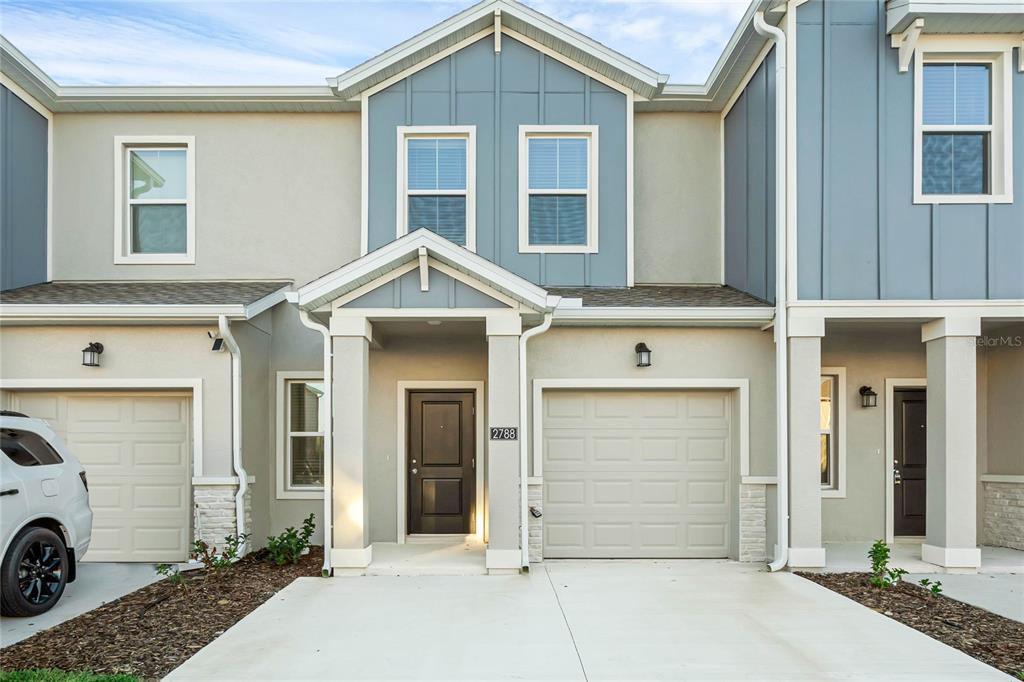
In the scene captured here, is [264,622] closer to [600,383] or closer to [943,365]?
[600,383]

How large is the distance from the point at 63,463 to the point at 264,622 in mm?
2666

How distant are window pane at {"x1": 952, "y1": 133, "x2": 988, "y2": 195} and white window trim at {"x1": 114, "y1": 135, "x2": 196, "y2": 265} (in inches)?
390

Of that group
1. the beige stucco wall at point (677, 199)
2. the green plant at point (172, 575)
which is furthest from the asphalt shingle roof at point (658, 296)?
the green plant at point (172, 575)

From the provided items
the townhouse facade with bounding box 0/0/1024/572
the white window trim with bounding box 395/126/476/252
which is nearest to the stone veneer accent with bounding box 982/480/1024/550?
the townhouse facade with bounding box 0/0/1024/572

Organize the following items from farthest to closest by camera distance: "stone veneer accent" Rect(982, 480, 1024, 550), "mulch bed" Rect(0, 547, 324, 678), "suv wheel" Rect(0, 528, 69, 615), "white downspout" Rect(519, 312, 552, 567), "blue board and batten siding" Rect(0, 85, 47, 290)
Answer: "blue board and batten siding" Rect(0, 85, 47, 290)
"stone veneer accent" Rect(982, 480, 1024, 550)
"white downspout" Rect(519, 312, 552, 567)
"suv wheel" Rect(0, 528, 69, 615)
"mulch bed" Rect(0, 547, 324, 678)

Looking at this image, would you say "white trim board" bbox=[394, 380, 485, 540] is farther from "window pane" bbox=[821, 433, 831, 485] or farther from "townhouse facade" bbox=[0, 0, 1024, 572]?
"window pane" bbox=[821, 433, 831, 485]

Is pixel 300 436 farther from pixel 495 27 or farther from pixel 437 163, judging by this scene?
pixel 495 27

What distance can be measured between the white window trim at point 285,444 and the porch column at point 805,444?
6.06m

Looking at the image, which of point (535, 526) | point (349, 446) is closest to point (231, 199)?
point (349, 446)

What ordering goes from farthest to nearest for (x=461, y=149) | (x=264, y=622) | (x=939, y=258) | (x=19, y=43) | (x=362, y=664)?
(x=461, y=149) < (x=19, y=43) < (x=939, y=258) < (x=264, y=622) < (x=362, y=664)

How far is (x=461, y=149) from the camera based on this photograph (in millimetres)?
10234

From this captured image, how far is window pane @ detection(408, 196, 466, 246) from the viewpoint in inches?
400

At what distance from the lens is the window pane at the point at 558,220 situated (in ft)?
33.4

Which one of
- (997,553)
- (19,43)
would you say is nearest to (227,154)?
(19,43)
